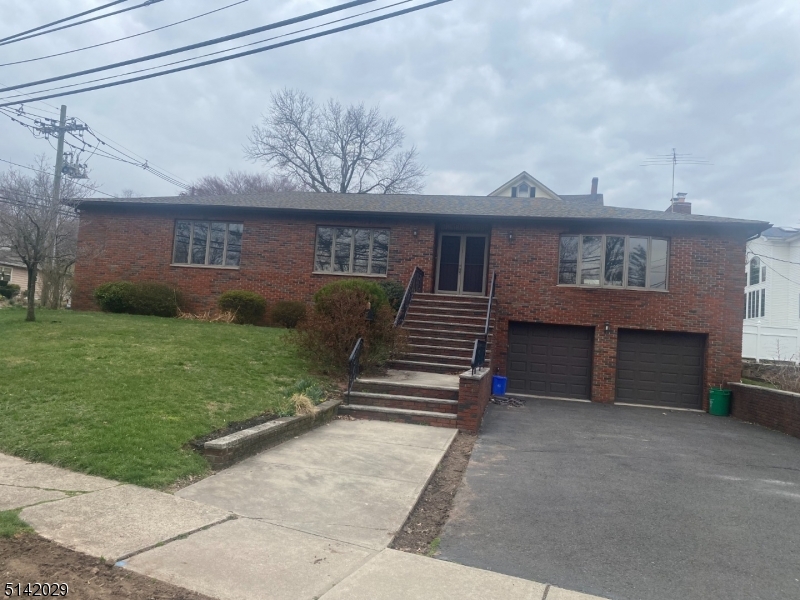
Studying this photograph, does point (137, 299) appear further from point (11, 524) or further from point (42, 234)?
point (11, 524)

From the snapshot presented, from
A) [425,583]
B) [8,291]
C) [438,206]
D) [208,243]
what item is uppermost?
[438,206]

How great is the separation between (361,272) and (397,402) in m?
7.71

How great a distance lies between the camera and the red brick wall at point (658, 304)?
14.5 m

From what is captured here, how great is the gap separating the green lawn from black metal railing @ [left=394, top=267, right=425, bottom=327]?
9.75ft

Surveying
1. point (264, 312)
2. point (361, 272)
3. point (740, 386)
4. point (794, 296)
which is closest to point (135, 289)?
point (264, 312)

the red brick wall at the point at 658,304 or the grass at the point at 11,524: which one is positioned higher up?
the red brick wall at the point at 658,304

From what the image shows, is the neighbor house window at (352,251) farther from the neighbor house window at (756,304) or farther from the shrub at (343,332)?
the neighbor house window at (756,304)

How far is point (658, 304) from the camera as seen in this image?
14.7 m

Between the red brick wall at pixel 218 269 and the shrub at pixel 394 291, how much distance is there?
66 cm

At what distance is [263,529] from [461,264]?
43.5ft

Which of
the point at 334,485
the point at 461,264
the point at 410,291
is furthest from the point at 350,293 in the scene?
the point at 461,264

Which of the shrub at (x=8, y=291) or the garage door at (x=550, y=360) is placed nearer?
the garage door at (x=550, y=360)

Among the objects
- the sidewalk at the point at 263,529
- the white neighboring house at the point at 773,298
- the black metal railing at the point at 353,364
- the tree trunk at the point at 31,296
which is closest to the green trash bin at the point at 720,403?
the black metal railing at the point at 353,364

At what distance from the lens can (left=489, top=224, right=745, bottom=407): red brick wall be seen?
14508 millimetres
